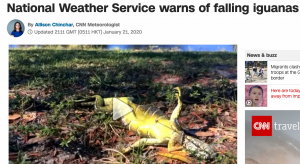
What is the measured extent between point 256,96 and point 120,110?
1.92 meters

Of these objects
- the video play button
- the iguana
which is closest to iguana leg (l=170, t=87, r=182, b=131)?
the iguana

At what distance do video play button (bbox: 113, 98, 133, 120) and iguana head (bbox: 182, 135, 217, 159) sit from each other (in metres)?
0.89

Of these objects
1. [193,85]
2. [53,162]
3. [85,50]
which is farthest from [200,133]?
[85,50]

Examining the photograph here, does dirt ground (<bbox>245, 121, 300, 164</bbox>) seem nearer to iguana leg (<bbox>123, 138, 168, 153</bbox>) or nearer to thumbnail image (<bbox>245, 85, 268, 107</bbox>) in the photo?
thumbnail image (<bbox>245, 85, 268, 107</bbox>)

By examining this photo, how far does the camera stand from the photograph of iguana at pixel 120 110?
3615 millimetres

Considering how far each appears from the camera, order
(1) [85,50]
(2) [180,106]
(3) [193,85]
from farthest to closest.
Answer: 1. (1) [85,50]
2. (3) [193,85]
3. (2) [180,106]

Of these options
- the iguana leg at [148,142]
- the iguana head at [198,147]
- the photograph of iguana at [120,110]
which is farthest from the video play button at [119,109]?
the iguana head at [198,147]

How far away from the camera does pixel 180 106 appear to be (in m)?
4.12

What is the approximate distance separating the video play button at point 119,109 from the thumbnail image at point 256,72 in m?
1.78

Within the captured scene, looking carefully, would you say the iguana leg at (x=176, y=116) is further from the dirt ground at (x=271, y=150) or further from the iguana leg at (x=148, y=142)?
the dirt ground at (x=271, y=150)

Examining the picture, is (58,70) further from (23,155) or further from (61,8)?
(23,155)

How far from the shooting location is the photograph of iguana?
11.9ft

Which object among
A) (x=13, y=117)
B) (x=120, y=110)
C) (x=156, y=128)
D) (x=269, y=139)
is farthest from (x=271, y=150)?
(x=13, y=117)

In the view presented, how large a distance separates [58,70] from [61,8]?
44.8 inches
